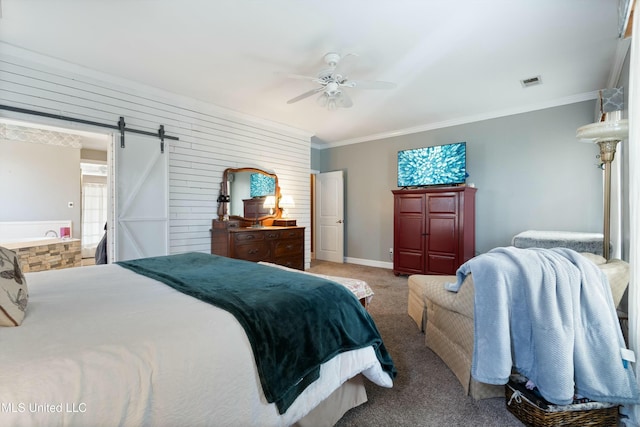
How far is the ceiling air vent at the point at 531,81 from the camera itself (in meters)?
3.60

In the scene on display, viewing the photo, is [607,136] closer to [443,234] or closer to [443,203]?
[443,203]

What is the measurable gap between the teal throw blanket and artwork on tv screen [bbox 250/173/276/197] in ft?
10.3

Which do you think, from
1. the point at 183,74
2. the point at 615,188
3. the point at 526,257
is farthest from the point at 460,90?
the point at 183,74

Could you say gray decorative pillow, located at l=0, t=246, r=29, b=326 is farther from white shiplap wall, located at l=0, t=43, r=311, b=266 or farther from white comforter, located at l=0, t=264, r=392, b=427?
white shiplap wall, located at l=0, t=43, r=311, b=266

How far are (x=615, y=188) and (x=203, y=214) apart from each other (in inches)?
204

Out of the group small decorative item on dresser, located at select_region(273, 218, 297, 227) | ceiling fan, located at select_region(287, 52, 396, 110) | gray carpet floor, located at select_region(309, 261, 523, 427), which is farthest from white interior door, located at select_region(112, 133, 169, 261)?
gray carpet floor, located at select_region(309, 261, 523, 427)

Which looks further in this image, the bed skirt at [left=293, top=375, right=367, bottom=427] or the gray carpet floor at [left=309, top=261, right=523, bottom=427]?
the gray carpet floor at [left=309, top=261, right=523, bottom=427]

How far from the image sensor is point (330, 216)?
6793 mm

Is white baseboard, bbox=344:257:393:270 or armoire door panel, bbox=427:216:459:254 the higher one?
armoire door panel, bbox=427:216:459:254

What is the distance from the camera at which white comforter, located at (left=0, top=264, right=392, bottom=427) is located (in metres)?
0.76

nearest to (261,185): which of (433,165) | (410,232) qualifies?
(410,232)

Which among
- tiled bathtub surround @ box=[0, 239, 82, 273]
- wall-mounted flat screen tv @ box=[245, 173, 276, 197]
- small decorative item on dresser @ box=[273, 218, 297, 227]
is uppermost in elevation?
wall-mounted flat screen tv @ box=[245, 173, 276, 197]

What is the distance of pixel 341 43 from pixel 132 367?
3027mm

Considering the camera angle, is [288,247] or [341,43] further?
[288,247]
